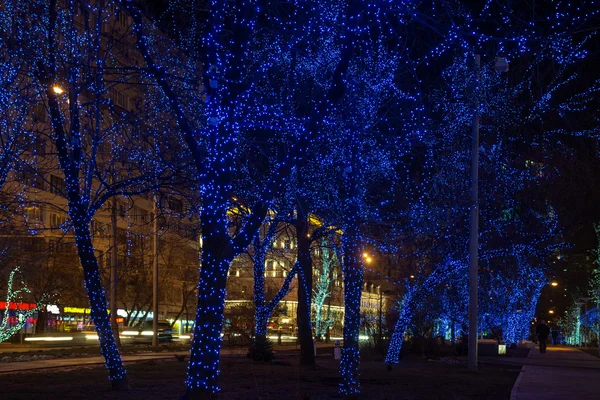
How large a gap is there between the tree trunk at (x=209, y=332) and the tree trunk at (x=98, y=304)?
414cm

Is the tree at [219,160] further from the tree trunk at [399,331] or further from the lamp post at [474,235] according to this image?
the tree trunk at [399,331]

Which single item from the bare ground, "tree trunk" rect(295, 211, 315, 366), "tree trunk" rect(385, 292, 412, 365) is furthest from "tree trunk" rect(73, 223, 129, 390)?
"tree trunk" rect(385, 292, 412, 365)

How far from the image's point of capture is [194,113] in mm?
17672

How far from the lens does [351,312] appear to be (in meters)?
14.4

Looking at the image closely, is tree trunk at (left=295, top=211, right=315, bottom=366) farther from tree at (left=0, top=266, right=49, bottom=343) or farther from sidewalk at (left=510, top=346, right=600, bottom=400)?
tree at (left=0, top=266, right=49, bottom=343)

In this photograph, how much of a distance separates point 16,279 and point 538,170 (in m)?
30.8

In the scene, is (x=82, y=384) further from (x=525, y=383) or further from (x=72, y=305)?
(x=72, y=305)

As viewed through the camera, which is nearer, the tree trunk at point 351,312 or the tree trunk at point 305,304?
the tree trunk at point 351,312

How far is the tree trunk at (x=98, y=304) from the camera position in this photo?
15.0 metres

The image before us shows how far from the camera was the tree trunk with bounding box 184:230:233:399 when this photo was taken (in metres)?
11.2

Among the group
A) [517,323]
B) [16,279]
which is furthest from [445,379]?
[16,279]

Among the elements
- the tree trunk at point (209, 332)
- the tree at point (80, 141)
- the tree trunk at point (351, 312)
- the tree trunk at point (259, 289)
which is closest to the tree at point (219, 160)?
the tree trunk at point (209, 332)

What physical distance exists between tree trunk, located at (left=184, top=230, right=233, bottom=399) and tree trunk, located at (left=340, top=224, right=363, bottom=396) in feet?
11.1

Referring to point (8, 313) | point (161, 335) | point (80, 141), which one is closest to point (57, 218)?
point (161, 335)
